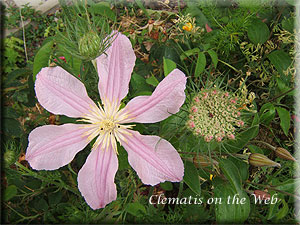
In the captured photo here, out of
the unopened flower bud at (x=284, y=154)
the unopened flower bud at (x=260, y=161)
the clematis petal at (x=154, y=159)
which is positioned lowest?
the unopened flower bud at (x=284, y=154)

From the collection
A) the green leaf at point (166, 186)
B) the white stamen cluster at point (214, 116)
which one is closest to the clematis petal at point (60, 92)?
the white stamen cluster at point (214, 116)

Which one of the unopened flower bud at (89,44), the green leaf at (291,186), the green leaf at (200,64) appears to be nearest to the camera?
the unopened flower bud at (89,44)

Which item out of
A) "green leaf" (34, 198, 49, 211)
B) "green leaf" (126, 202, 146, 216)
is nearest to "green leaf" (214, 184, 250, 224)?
"green leaf" (126, 202, 146, 216)

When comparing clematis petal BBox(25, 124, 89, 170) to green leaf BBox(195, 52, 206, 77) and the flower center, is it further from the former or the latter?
green leaf BBox(195, 52, 206, 77)

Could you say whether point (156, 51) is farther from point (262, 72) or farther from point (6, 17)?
point (6, 17)

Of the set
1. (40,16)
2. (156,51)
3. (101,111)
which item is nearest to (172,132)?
(101,111)

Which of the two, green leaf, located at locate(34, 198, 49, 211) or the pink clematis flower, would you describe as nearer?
the pink clematis flower

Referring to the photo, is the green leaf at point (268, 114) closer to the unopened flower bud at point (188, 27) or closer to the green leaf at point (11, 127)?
the unopened flower bud at point (188, 27)
